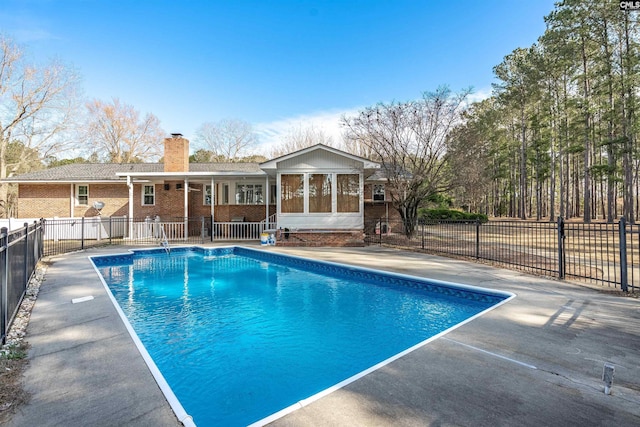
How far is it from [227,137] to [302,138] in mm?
9624

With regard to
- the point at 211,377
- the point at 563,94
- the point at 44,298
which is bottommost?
the point at 211,377

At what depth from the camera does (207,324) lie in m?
5.52

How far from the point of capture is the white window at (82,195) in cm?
1816

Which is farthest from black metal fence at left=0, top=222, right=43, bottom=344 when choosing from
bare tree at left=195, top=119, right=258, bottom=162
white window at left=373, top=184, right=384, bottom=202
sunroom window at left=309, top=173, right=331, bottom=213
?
bare tree at left=195, top=119, right=258, bottom=162

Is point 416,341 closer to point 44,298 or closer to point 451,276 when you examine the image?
point 451,276

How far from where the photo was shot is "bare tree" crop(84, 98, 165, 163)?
31.6 m

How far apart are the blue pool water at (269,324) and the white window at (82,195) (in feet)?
34.0

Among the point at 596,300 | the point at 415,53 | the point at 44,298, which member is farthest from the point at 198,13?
the point at 596,300

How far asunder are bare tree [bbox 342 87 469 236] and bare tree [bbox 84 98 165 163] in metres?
27.1

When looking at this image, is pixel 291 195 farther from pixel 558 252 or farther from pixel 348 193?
pixel 558 252

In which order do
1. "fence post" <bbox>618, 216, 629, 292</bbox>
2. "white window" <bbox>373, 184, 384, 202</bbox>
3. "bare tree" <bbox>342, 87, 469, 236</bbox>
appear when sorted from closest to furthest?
"fence post" <bbox>618, 216, 629, 292</bbox> < "bare tree" <bbox>342, 87, 469, 236</bbox> < "white window" <bbox>373, 184, 384, 202</bbox>

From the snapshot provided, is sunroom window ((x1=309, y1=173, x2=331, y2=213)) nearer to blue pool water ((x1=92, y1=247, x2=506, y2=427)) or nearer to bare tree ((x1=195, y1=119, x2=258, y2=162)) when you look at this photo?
blue pool water ((x1=92, y1=247, x2=506, y2=427))

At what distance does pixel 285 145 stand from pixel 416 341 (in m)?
32.5

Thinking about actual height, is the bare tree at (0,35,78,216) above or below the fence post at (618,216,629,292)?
above
